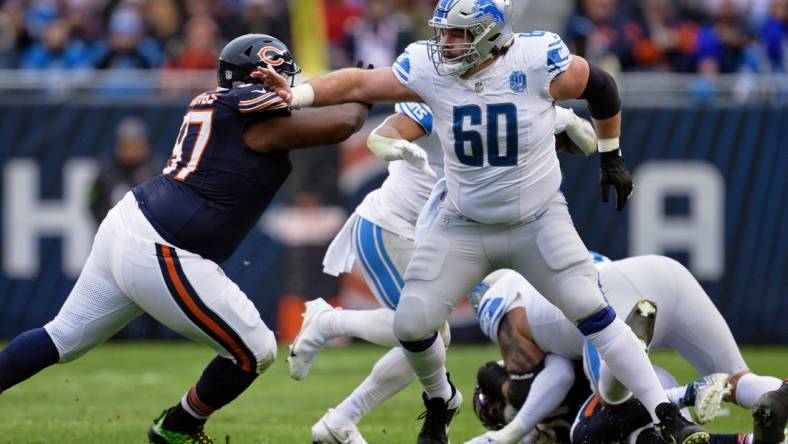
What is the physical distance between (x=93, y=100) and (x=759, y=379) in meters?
8.38

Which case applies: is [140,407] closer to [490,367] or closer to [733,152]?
[490,367]

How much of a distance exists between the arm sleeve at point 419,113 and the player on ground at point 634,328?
102 centimetres

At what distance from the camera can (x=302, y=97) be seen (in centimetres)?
581

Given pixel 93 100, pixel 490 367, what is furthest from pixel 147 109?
pixel 490 367

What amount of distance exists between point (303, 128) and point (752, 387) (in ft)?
7.68

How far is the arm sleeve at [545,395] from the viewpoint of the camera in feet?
21.1

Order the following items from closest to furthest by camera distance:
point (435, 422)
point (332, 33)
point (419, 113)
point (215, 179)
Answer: point (215, 179), point (435, 422), point (419, 113), point (332, 33)

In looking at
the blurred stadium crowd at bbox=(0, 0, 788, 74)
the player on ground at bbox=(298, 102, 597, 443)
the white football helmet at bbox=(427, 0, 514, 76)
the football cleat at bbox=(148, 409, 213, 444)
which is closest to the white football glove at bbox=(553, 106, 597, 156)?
the player on ground at bbox=(298, 102, 597, 443)

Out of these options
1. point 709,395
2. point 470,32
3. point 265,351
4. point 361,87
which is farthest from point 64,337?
point 709,395

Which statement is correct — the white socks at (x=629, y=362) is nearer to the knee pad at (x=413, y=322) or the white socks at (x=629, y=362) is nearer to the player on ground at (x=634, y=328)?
the player on ground at (x=634, y=328)

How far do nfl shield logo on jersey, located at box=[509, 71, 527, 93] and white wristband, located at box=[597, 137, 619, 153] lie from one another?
581mm

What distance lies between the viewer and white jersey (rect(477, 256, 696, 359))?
6328 millimetres

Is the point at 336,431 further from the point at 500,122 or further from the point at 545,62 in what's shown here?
the point at 545,62

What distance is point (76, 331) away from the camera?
5.97 m
